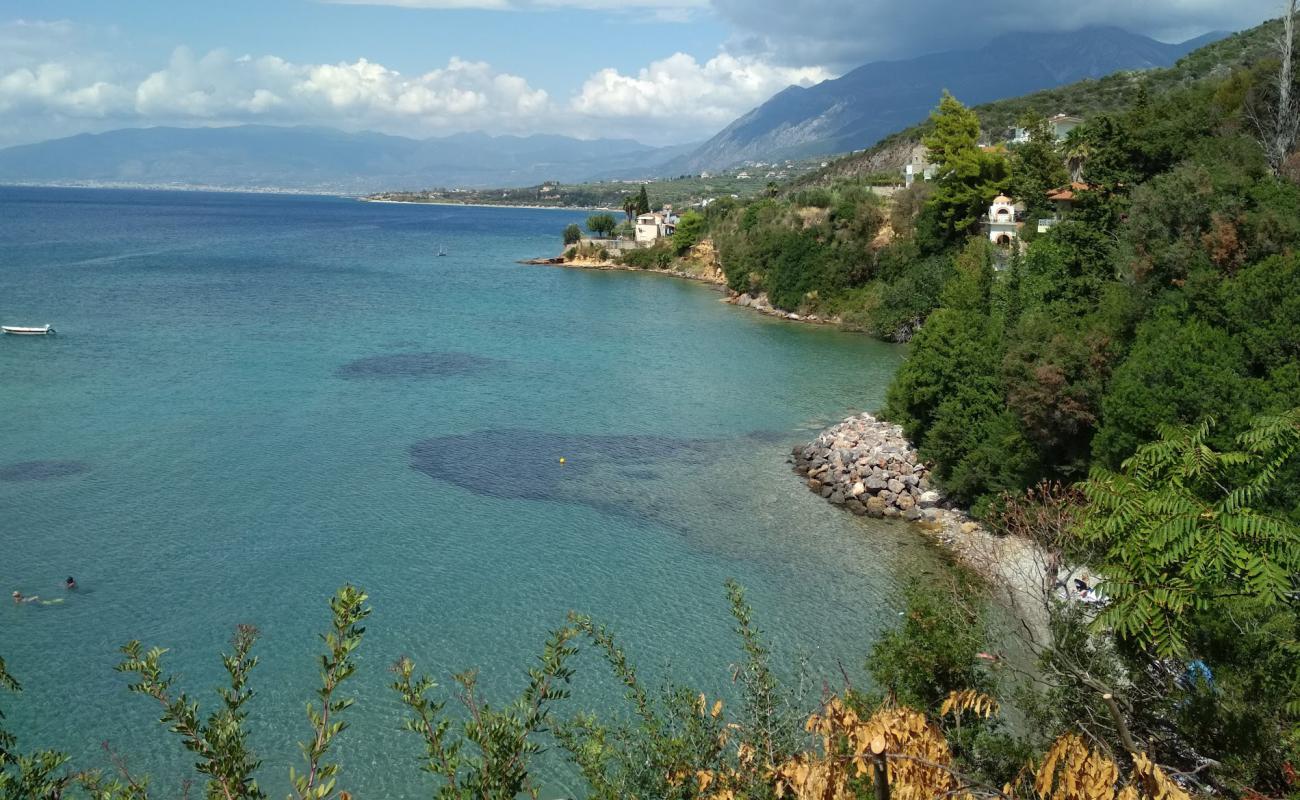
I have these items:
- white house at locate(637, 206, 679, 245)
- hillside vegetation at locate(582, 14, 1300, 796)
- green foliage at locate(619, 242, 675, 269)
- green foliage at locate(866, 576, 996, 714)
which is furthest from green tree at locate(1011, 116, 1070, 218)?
white house at locate(637, 206, 679, 245)

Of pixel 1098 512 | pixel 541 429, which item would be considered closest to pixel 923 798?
pixel 1098 512

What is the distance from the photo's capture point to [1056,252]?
95.5 ft

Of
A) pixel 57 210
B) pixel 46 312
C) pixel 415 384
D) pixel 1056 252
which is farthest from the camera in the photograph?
pixel 57 210

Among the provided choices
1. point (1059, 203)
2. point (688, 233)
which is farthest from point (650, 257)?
point (1059, 203)

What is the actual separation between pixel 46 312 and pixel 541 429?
3614cm

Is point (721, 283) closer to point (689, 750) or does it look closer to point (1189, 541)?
point (689, 750)

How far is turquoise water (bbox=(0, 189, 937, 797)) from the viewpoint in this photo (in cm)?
1612

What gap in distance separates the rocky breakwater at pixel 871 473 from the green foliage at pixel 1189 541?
16462 mm

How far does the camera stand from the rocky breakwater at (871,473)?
2400 centimetres

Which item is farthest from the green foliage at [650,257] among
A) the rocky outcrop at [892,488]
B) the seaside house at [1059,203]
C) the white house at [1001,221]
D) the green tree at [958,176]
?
the rocky outcrop at [892,488]

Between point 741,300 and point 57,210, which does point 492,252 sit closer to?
point 741,300

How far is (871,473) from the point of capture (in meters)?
25.1

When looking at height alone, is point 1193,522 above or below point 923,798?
above

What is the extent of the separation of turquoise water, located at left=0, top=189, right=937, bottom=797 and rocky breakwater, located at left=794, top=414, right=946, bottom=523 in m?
0.83
